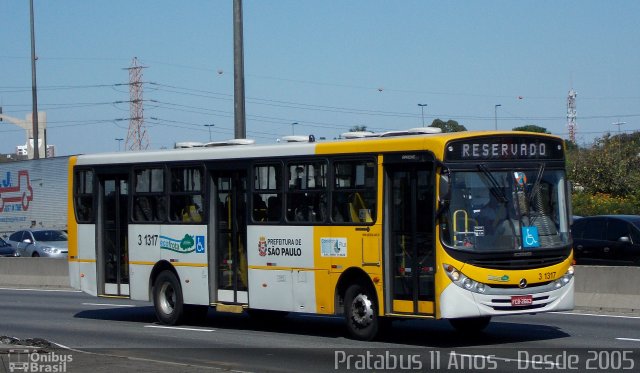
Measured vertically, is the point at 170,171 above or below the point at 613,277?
above

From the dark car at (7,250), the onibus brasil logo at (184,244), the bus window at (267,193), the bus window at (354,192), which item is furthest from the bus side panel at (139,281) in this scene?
the dark car at (7,250)

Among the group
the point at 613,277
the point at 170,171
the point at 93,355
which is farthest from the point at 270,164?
the point at 613,277

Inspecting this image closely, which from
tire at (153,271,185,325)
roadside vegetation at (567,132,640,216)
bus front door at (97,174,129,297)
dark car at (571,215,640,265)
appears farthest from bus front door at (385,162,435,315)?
roadside vegetation at (567,132,640,216)

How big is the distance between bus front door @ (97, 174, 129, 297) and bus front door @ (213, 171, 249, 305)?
8.69ft

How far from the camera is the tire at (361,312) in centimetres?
1538

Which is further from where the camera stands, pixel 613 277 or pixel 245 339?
pixel 613 277

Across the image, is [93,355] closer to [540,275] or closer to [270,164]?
[270,164]

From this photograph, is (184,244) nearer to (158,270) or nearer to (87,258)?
(158,270)

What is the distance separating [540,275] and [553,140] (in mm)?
2186

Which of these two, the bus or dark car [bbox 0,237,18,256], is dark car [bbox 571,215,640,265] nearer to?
the bus

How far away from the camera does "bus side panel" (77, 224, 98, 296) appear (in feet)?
66.3

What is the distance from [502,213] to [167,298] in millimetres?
7243

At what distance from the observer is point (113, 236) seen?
2008cm

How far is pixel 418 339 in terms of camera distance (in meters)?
15.9
